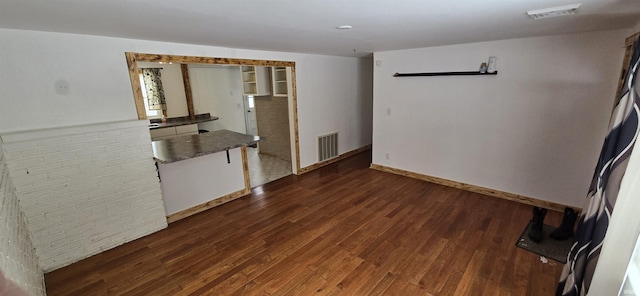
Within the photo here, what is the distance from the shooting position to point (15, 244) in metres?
1.74

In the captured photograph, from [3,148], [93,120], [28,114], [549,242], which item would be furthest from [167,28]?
[549,242]

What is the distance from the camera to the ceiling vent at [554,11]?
183 cm

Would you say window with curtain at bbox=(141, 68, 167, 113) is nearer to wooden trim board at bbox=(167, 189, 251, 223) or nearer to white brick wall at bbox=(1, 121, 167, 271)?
wooden trim board at bbox=(167, 189, 251, 223)

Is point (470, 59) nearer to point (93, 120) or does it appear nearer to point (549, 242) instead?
point (549, 242)

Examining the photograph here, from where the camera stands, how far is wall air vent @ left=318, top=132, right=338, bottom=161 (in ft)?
17.1

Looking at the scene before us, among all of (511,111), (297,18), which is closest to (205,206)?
(297,18)

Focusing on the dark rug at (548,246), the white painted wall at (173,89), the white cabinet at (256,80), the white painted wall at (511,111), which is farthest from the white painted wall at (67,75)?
the dark rug at (548,246)

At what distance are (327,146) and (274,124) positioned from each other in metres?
1.33

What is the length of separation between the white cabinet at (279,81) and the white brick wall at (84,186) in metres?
2.84

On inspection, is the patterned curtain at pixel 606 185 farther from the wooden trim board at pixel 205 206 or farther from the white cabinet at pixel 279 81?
the white cabinet at pixel 279 81

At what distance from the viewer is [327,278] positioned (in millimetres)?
2262

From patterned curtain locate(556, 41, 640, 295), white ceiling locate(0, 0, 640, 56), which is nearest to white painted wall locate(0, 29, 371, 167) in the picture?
white ceiling locate(0, 0, 640, 56)

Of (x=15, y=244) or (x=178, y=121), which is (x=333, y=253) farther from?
(x=178, y=121)

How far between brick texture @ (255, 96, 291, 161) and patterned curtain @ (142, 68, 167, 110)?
7.18 ft
